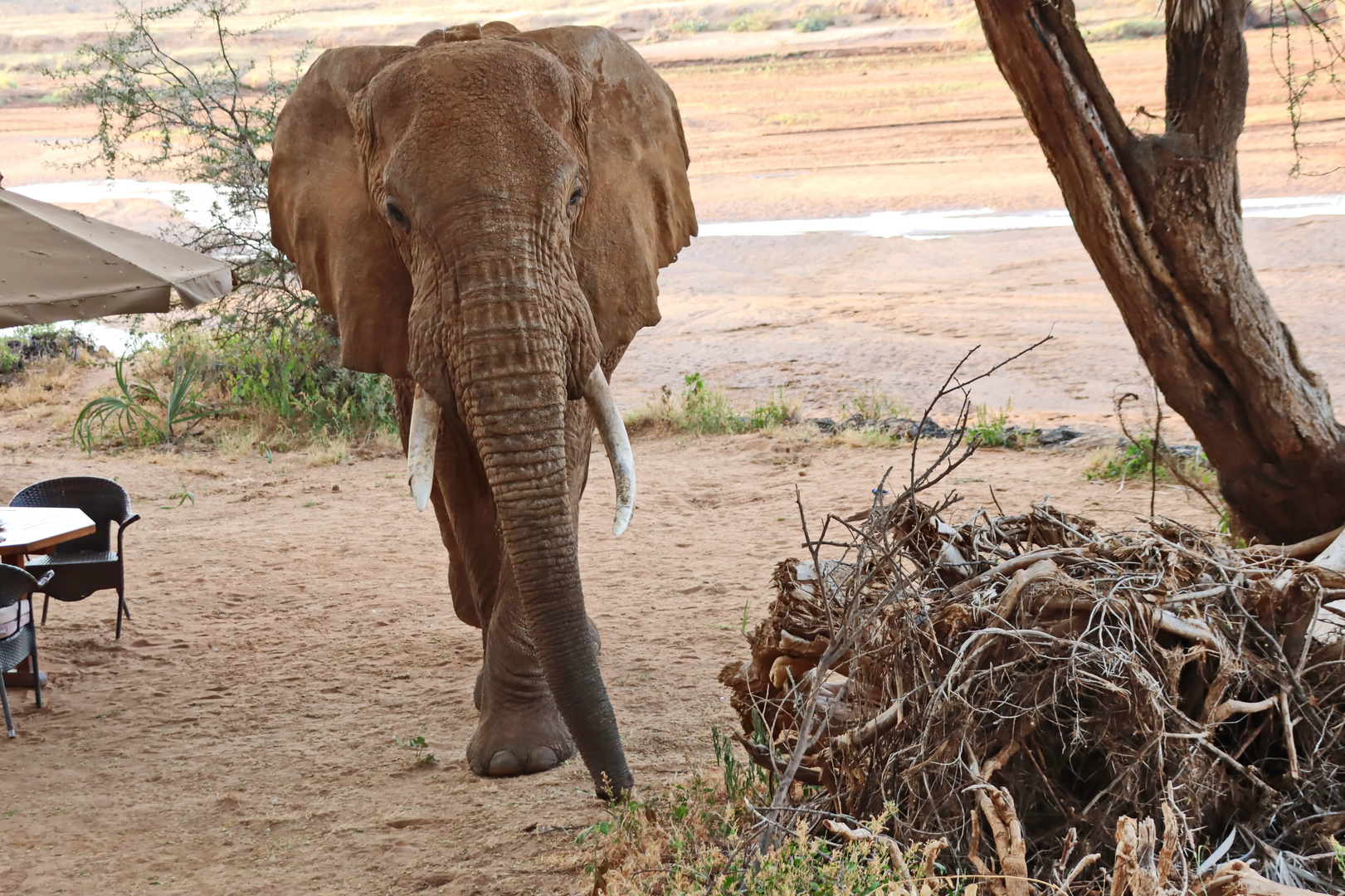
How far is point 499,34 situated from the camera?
493 cm

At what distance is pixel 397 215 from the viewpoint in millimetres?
4355

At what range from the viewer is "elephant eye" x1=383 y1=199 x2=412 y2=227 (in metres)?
4.33

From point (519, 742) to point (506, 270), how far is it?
180cm

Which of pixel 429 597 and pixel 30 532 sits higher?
pixel 30 532

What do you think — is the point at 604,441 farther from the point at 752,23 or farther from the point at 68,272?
the point at 752,23

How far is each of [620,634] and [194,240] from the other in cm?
689

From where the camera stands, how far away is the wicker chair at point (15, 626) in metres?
5.30

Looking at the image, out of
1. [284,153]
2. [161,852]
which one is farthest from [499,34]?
[161,852]

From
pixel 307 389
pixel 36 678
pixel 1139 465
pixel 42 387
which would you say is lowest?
pixel 36 678

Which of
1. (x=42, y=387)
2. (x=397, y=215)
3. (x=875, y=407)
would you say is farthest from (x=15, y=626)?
(x=42, y=387)

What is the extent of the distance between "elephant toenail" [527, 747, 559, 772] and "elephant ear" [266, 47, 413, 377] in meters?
1.49

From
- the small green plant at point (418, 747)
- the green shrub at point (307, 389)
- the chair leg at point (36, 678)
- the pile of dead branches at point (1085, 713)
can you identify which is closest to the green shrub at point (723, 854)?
the pile of dead branches at point (1085, 713)

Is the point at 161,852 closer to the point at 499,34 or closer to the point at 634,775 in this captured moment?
the point at 634,775

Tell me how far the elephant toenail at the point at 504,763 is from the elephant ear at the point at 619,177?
1.53m
